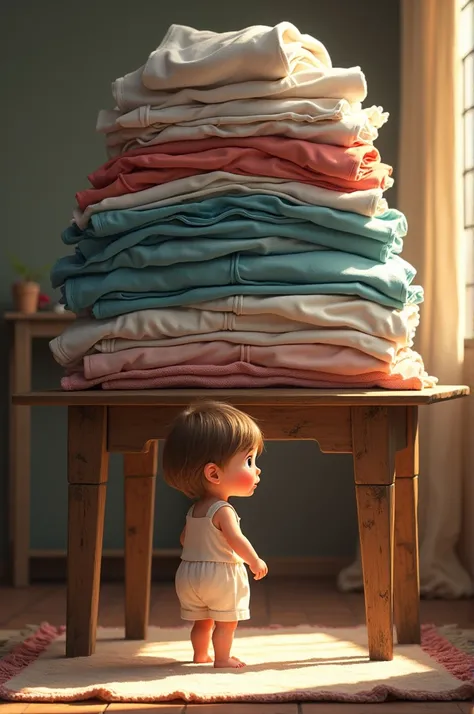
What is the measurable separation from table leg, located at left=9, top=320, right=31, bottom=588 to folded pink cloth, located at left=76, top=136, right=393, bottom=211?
1.41 m

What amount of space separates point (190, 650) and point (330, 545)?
157cm

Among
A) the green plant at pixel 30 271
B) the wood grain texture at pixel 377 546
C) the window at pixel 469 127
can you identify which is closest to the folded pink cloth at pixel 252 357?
the wood grain texture at pixel 377 546

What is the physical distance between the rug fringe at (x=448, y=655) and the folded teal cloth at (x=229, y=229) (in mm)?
764

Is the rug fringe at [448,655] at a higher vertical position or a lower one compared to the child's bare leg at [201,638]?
lower

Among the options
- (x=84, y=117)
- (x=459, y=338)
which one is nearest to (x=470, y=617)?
(x=459, y=338)

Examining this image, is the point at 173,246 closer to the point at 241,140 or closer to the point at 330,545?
the point at 241,140

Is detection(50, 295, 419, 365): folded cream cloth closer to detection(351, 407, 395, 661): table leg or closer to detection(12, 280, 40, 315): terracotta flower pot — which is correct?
detection(351, 407, 395, 661): table leg

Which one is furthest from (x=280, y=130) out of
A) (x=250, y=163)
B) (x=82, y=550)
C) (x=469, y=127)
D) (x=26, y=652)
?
(x=469, y=127)

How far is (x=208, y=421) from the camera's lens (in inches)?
76.6

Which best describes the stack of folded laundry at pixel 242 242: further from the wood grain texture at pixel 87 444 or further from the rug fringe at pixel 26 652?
the rug fringe at pixel 26 652

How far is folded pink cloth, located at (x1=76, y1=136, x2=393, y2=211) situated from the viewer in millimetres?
2043

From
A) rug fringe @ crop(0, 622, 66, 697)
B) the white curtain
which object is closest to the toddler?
rug fringe @ crop(0, 622, 66, 697)

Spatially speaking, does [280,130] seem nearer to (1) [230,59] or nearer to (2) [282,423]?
(1) [230,59]

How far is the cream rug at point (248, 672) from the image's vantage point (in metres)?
1.79
